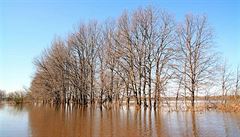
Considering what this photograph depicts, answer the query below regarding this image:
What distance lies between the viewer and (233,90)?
36094mm

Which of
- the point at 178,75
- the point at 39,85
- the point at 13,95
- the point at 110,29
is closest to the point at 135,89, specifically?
the point at 178,75

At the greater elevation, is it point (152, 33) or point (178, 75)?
point (152, 33)

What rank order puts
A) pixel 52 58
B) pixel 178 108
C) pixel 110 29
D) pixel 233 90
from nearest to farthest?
pixel 178 108
pixel 233 90
pixel 110 29
pixel 52 58

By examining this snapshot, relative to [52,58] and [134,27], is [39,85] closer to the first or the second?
[52,58]

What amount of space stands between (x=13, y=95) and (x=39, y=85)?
22.8 m

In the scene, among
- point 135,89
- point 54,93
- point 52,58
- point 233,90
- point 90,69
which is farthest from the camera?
point 54,93

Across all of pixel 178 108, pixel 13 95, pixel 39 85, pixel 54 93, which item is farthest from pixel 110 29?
pixel 13 95

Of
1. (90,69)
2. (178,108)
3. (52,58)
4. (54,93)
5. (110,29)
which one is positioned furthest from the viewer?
(54,93)

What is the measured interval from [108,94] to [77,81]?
9779mm

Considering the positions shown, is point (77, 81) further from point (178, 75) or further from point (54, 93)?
point (178, 75)

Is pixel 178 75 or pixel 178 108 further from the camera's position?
pixel 178 75

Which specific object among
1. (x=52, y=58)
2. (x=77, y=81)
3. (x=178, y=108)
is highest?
(x=52, y=58)

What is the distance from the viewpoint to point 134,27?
3809 cm

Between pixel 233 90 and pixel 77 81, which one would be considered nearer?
pixel 233 90
